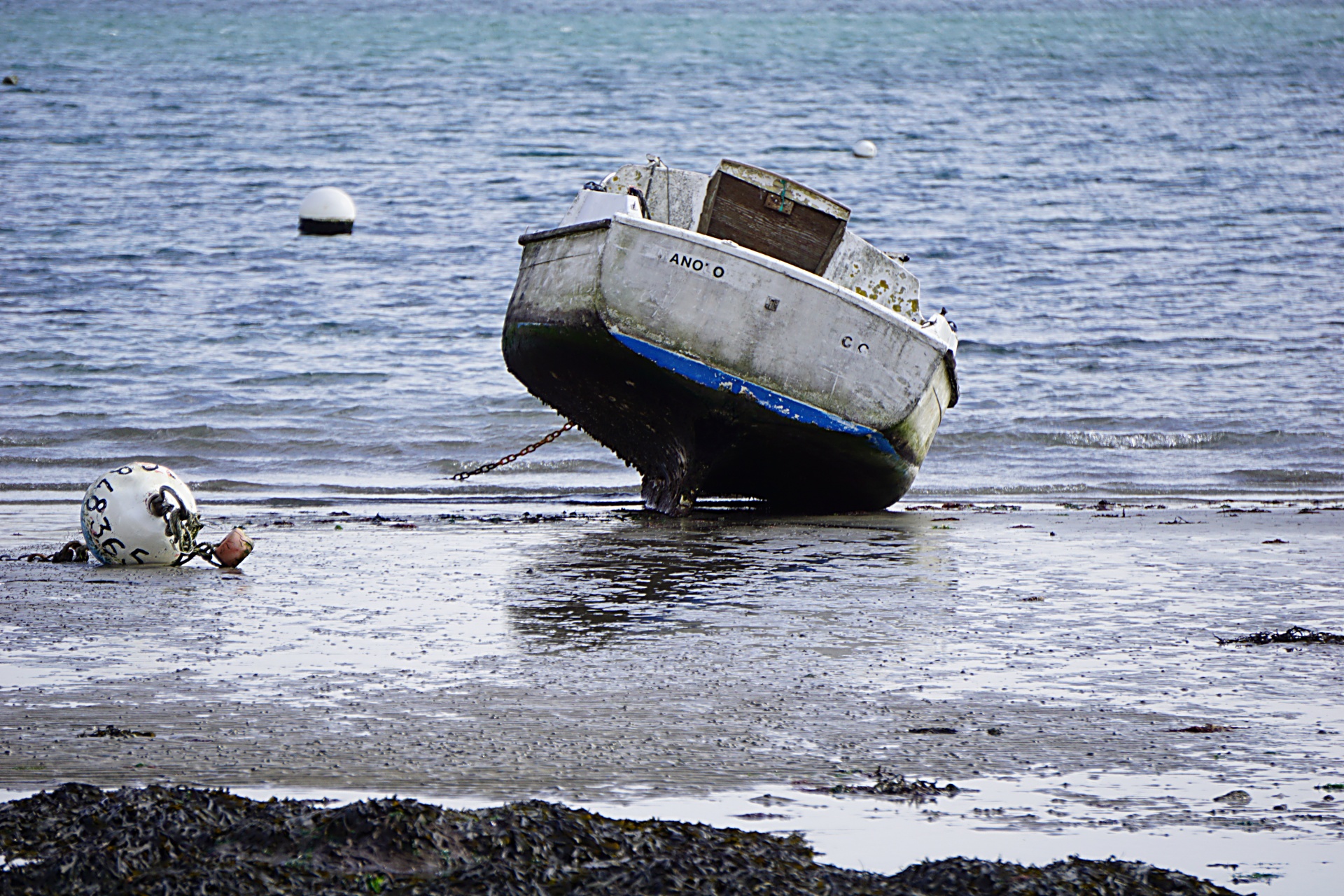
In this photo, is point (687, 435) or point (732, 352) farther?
point (687, 435)

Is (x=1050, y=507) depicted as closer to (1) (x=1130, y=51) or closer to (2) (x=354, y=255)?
(2) (x=354, y=255)

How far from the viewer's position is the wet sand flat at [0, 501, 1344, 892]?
172 inches

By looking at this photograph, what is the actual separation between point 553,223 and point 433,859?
3071 centimetres

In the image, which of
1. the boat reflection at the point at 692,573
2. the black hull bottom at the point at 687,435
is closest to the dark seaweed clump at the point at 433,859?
the boat reflection at the point at 692,573

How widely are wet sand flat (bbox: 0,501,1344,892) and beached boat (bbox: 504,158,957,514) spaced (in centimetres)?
117

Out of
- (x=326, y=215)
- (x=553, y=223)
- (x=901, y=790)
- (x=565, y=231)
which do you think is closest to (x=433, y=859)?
(x=901, y=790)

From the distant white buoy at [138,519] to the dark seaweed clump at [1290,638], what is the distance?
514cm

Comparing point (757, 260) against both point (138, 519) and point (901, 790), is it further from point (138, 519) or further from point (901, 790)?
point (901, 790)

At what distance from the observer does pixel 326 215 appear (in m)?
31.5

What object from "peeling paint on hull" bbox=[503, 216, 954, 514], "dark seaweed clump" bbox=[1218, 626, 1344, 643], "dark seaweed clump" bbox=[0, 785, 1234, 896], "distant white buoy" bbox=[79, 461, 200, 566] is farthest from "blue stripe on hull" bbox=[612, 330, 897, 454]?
"dark seaweed clump" bbox=[0, 785, 1234, 896]

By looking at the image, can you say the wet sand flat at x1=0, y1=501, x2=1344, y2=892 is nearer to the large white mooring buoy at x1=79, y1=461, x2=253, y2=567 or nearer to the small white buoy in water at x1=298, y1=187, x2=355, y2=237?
the large white mooring buoy at x1=79, y1=461, x2=253, y2=567

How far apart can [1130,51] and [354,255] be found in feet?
208

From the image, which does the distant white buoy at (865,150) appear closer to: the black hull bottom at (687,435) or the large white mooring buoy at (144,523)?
the black hull bottom at (687,435)

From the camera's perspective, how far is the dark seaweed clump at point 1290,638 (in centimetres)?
643
